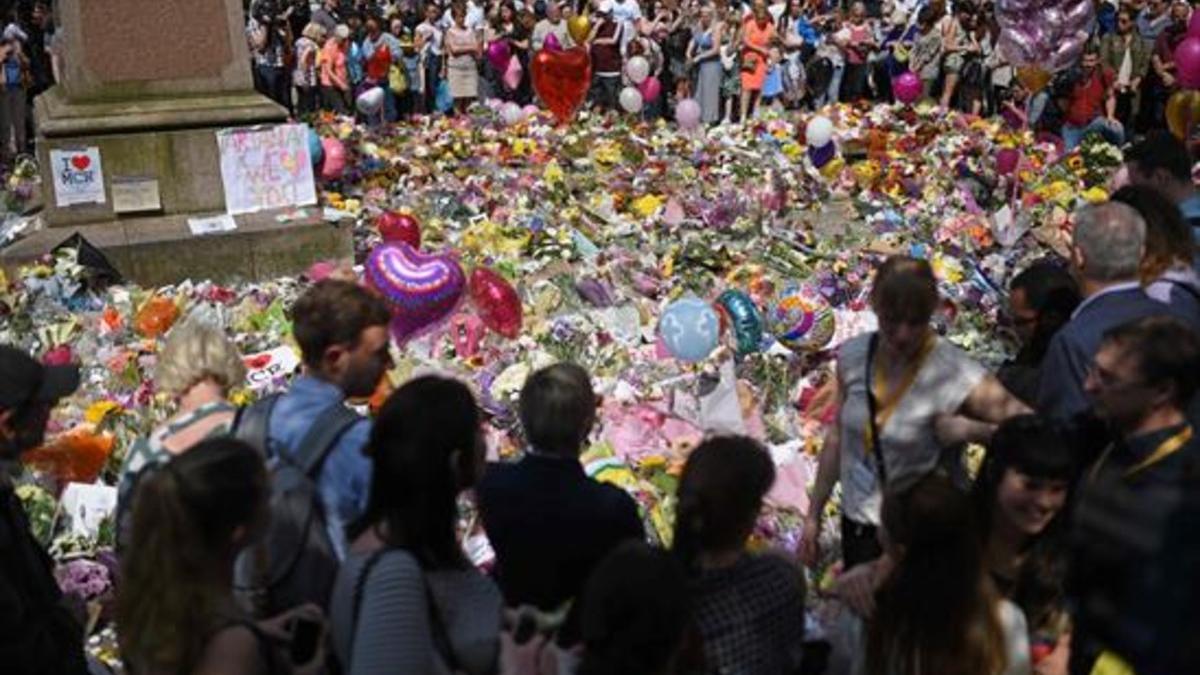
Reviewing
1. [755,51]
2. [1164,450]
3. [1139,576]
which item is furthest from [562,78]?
[1139,576]

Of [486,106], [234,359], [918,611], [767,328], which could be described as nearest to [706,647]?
[918,611]

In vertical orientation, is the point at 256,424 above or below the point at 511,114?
above

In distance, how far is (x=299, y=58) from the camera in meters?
15.2

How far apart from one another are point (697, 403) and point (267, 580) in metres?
3.28

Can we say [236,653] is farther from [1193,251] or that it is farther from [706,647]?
[1193,251]

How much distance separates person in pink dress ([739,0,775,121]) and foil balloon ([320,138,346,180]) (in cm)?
598

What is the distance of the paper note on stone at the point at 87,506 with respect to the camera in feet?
16.0

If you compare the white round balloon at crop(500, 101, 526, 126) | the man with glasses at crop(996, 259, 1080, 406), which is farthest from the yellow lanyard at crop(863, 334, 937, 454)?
the white round balloon at crop(500, 101, 526, 126)

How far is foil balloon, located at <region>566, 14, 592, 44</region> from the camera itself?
15.1 metres

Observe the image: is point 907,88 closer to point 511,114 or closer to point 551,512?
point 511,114

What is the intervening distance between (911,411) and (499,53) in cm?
1311

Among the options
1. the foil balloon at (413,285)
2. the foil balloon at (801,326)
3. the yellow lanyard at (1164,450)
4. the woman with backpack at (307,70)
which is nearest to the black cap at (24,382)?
the yellow lanyard at (1164,450)

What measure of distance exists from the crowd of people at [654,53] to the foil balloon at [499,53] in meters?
0.02

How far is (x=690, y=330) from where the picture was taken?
232 inches
